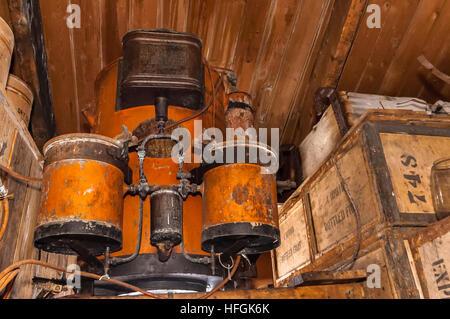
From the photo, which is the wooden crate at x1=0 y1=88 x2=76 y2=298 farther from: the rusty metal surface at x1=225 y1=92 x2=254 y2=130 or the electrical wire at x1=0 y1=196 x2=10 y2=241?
the rusty metal surface at x1=225 y1=92 x2=254 y2=130

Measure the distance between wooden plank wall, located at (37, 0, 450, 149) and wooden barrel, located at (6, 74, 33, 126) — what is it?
0.45 metres

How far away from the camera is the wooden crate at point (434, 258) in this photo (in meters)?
1.62

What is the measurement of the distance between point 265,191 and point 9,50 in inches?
59.5

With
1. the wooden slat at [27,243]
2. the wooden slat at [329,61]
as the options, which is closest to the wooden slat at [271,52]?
the wooden slat at [329,61]

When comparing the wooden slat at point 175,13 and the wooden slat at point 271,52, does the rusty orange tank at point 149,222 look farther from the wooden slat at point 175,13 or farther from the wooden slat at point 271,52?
the wooden slat at point 271,52

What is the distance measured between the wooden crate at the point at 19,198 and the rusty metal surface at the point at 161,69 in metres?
0.58

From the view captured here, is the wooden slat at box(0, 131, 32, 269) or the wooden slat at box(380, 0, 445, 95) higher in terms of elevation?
the wooden slat at box(380, 0, 445, 95)

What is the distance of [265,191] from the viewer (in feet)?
6.52

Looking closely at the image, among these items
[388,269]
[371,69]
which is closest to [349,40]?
[371,69]

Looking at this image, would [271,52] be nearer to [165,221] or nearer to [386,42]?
[386,42]

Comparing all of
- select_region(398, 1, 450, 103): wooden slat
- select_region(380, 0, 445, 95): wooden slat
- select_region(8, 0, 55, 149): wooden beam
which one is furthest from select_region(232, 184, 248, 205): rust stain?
select_region(398, 1, 450, 103): wooden slat

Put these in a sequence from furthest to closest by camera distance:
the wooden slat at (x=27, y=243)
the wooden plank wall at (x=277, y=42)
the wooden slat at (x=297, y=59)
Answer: the wooden slat at (x=297, y=59) → the wooden plank wall at (x=277, y=42) → the wooden slat at (x=27, y=243)

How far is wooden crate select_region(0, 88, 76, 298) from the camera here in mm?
1898
